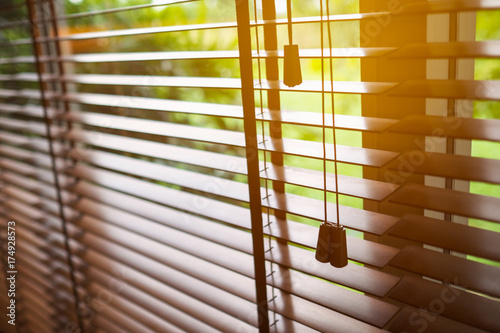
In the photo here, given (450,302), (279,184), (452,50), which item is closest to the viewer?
(452,50)

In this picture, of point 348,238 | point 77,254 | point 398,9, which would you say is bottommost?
point 77,254

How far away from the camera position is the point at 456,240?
0.81m

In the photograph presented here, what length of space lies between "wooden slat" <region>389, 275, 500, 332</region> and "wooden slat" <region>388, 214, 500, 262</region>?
110mm

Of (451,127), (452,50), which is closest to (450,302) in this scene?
(451,127)

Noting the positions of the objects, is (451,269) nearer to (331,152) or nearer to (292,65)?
(331,152)

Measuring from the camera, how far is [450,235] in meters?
0.82

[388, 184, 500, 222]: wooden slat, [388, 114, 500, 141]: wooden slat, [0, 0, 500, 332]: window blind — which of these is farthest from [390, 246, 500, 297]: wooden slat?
[388, 114, 500, 141]: wooden slat

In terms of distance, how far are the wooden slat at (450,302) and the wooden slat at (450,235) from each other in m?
0.11

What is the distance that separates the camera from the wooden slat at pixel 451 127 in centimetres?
72

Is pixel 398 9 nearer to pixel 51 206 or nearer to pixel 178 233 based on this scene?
pixel 178 233

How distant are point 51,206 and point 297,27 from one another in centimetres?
121

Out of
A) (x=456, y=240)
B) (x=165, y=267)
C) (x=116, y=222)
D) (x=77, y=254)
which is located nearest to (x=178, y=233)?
(x=165, y=267)

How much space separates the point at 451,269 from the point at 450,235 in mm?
60

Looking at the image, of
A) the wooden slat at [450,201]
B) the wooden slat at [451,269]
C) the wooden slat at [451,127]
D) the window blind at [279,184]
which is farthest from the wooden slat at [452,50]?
the wooden slat at [451,269]
